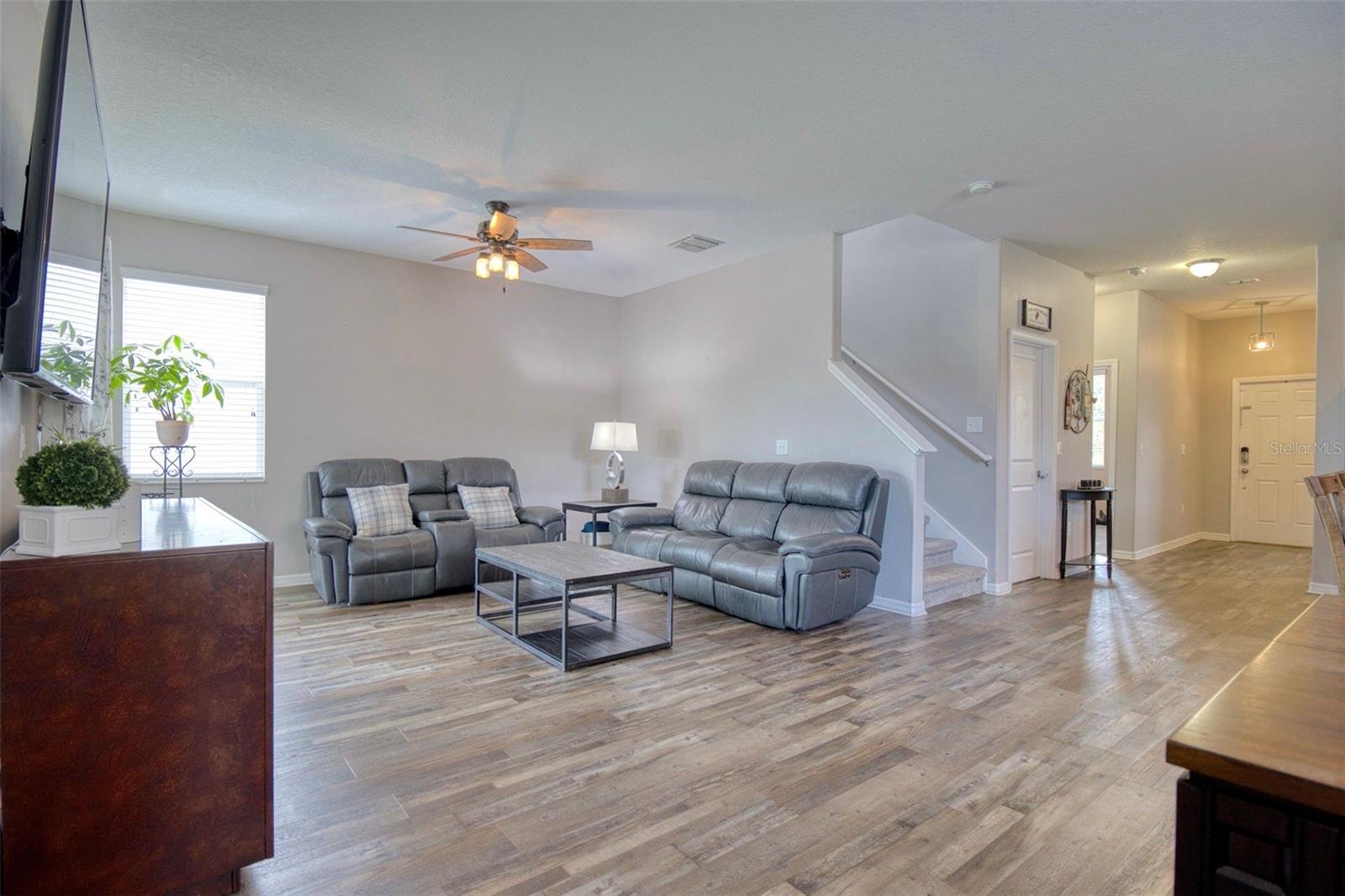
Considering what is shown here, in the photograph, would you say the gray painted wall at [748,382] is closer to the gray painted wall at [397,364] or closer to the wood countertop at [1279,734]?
the gray painted wall at [397,364]

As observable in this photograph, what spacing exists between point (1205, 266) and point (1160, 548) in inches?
130

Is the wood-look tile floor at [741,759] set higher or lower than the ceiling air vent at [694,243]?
lower

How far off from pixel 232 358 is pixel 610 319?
3.50 meters

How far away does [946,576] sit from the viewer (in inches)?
190

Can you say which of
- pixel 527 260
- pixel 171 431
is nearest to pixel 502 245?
pixel 527 260

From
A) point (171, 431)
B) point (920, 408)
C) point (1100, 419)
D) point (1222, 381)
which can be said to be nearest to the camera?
point (171, 431)

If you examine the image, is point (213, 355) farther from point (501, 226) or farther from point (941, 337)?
point (941, 337)

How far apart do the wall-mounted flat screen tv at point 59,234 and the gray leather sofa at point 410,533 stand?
2.65m

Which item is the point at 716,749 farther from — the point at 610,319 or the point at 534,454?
the point at 610,319

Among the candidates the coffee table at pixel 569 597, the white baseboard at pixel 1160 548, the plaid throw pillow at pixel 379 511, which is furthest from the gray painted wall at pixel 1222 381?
the plaid throw pillow at pixel 379 511

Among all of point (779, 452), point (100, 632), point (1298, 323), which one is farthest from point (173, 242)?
point (1298, 323)

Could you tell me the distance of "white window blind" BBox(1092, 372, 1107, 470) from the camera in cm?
707

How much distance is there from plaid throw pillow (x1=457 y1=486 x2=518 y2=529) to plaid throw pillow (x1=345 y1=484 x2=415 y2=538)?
473mm

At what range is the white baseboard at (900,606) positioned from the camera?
14.4 feet
